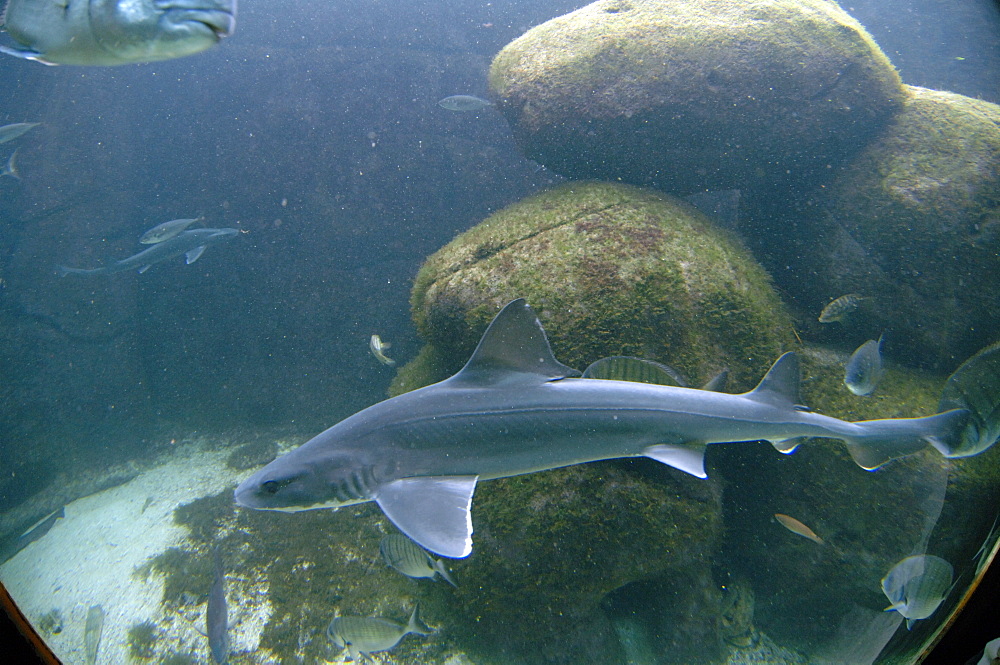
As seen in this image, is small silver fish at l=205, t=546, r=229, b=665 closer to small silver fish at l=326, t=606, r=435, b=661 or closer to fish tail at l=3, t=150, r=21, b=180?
small silver fish at l=326, t=606, r=435, b=661

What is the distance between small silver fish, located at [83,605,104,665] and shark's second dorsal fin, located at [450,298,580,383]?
429 centimetres

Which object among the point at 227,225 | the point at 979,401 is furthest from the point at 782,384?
the point at 227,225

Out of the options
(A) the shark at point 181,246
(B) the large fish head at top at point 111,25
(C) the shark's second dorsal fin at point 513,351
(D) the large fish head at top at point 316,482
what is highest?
(B) the large fish head at top at point 111,25

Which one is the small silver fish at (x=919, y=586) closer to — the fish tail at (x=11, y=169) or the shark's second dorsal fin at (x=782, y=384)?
the shark's second dorsal fin at (x=782, y=384)

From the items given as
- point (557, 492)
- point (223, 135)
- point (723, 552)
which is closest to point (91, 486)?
point (223, 135)

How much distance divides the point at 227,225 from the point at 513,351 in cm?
1015

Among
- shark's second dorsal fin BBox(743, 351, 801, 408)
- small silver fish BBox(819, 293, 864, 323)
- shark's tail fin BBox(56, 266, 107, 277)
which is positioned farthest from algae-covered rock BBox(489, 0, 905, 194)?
shark's tail fin BBox(56, 266, 107, 277)

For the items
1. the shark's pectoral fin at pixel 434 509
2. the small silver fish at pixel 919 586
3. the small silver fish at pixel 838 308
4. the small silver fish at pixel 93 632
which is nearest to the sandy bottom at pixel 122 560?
the small silver fish at pixel 93 632

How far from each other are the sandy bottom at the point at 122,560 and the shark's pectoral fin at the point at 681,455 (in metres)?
3.56

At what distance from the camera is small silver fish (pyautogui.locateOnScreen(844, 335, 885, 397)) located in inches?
149

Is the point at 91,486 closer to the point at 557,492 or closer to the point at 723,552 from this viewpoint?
the point at 557,492

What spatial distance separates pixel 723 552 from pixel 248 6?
53.5 feet

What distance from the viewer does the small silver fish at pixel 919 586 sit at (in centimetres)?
191

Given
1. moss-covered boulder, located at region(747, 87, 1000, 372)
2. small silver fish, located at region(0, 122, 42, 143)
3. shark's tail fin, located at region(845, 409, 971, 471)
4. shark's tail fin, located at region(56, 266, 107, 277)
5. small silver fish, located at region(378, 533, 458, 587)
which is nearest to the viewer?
shark's tail fin, located at region(845, 409, 971, 471)
